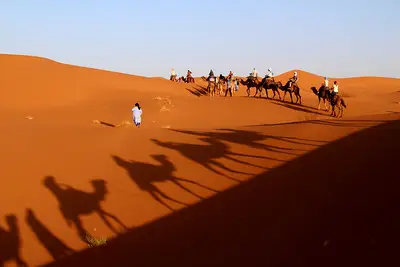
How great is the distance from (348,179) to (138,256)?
4402 mm

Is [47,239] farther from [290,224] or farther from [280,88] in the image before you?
[280,88]

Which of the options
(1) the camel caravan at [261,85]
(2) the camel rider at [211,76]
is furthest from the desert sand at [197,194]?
(2) the camel rider at [211,76]

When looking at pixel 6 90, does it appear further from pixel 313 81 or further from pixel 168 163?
pixel 313 81

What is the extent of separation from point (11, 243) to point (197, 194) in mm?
4134

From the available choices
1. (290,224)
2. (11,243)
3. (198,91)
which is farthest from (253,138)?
(198,91)

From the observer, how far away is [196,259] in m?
7.93

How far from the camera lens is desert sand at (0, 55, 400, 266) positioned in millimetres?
7961

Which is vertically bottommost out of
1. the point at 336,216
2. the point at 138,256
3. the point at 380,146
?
the point at 138,256

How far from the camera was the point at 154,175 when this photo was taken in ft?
43.9

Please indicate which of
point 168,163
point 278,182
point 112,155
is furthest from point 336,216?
point 112,155

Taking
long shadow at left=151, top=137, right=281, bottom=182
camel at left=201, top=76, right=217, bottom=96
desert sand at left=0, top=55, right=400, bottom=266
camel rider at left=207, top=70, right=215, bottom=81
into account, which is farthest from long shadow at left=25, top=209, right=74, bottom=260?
camel at left=201, top=76, right=217, bottom=96

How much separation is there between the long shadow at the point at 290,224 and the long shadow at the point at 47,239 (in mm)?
404

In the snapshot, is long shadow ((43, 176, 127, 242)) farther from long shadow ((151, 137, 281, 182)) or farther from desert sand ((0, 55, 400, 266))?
long shadow ((151, 137, 281, 182))

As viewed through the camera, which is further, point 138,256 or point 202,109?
point 202,109
